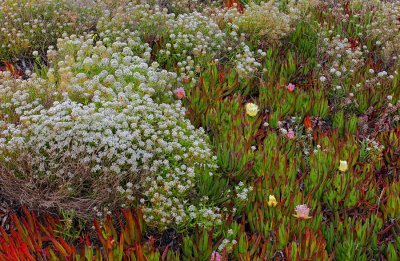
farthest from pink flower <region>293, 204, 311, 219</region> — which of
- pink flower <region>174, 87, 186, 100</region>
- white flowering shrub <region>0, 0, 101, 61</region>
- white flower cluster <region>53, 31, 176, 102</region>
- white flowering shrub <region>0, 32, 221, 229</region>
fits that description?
white flowering shrub <region>0, 0, 101, 61</region>

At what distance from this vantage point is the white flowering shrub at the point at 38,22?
5641 mm

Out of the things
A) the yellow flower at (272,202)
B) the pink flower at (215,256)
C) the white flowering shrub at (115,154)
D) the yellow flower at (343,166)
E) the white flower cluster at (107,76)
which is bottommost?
the pink flower at (215,256)

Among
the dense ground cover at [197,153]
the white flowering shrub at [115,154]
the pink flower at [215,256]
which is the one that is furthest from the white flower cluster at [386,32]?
the pink flower at [215,256]

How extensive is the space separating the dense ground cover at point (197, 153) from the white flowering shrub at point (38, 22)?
0.06 metres

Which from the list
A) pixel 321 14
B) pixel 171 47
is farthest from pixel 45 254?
pixel 321 14

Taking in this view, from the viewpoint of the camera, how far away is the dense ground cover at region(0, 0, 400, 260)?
10.7 feet

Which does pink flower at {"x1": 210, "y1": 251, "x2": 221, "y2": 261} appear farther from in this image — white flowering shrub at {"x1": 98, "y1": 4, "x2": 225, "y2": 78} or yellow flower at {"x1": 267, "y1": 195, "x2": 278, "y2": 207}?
white flowering shrub at {"x1": 98, "y1": 4, "x2": 225, "y2": 78}

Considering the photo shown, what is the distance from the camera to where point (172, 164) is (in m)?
3.65

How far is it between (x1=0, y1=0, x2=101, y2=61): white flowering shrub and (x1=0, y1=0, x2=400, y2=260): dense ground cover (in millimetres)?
60

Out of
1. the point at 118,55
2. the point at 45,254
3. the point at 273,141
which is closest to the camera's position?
the point at 45,254

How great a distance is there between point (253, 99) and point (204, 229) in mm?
1976

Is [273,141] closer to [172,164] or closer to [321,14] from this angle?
[172,164]

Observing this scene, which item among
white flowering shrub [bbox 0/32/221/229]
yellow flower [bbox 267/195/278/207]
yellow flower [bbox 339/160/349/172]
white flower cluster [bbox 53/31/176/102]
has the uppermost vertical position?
white flower cluster [bbox 53/31/176/102]

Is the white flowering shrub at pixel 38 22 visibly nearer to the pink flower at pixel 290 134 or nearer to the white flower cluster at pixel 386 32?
the pink flower at pixel 290 134
